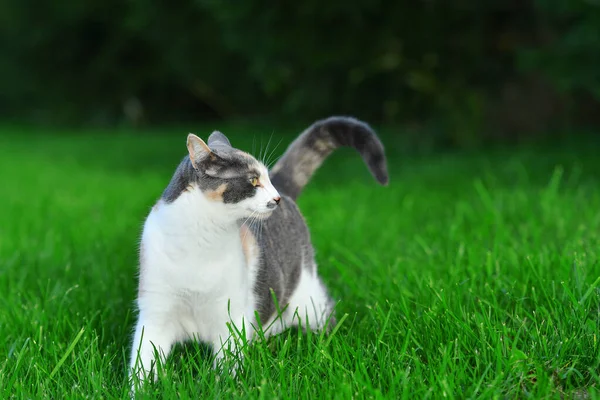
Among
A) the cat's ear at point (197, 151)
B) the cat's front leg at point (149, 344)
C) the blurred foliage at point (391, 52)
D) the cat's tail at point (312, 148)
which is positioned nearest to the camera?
the cat's ear at point (197, 151)

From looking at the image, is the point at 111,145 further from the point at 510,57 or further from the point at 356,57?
the point at 510,57

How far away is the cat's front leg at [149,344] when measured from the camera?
7.01ft

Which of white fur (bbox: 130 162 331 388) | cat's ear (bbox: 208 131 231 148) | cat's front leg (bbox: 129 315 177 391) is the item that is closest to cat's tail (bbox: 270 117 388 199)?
cat's ear (bbox: 208 131 231 148)

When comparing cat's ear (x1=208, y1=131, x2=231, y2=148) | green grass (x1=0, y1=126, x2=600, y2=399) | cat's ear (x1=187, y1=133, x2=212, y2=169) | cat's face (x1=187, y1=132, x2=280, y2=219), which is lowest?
green grass (x1=0, y1=126, x2=600, y2=399)

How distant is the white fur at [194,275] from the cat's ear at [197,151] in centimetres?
9

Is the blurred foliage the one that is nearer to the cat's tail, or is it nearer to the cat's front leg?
the cat's tail

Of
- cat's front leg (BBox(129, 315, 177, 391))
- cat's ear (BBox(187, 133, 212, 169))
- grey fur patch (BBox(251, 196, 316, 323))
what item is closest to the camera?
cat's ear (BBox(187, 133, 212, 169))

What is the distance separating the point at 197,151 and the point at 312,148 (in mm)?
840

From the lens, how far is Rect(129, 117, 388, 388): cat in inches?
80.4

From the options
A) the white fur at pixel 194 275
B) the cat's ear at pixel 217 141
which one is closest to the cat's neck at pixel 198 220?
the white fur at pixel 194 275

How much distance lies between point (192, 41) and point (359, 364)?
910 cm

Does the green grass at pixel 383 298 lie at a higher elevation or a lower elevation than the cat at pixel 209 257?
lower

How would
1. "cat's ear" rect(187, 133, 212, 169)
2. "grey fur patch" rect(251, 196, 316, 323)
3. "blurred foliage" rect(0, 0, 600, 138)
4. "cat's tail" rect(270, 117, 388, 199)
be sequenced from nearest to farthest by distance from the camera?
"cat's ear" rect(187, 133, 212, 169) → "grey fur patch" rect(251, 196, 316, 323) → "cat's tail" rect(270, 117, 388, 199) → "blurred foliage" rect(0, 0, 600, 138)

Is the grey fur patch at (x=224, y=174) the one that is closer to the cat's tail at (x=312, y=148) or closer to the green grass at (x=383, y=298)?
the green grass at (x=383, y=298)
